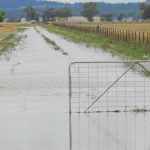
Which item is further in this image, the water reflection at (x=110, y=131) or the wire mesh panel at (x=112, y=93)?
the wire mesh panel at (x=112, y=93)

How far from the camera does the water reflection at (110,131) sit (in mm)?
10070

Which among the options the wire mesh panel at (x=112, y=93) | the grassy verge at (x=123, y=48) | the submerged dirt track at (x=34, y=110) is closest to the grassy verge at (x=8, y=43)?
the grassy verge at (x=123, y=48)

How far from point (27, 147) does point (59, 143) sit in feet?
1.90

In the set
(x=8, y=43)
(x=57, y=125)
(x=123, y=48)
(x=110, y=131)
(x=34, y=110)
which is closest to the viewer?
(x=110, y=131)

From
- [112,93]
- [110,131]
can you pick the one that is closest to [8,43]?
[112,93]

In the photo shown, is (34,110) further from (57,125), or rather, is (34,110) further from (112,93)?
(112,93)

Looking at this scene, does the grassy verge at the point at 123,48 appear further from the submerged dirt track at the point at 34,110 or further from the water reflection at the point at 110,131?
the water reflection at the point at 110,131

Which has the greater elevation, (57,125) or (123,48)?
(57,125)

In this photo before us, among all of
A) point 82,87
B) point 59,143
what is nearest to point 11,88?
point 82,87

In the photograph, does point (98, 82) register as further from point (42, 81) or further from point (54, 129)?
point (54, 129)

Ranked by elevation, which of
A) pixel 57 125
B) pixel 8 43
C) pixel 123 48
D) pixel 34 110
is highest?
pixel 57 125

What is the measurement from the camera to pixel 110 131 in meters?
11.4

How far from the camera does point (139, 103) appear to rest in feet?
48.7

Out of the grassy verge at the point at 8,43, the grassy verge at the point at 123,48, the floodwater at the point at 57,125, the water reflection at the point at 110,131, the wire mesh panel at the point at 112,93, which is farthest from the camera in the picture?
the grassy verge at the point at 8,43
